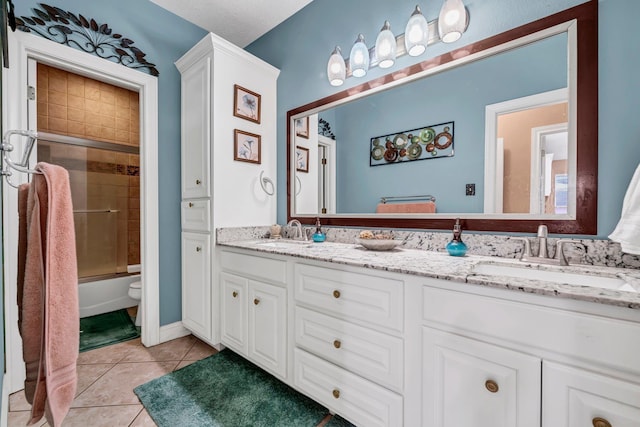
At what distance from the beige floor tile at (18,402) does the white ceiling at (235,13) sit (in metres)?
2.72

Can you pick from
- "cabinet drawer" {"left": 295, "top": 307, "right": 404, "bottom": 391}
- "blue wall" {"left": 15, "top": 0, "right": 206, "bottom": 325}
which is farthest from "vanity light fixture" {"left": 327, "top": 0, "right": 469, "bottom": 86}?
"cabinet drawer" {"left": 295, "top": 307, "right": 404, "bottom": 391}

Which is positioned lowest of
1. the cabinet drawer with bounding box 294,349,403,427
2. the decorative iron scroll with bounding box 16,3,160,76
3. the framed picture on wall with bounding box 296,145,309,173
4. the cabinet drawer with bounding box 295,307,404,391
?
A: the cabinet drawer with bounding box 294,349,403,427

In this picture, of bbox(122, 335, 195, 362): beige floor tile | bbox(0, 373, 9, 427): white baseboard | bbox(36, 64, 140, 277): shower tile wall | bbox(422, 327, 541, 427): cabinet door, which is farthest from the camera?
bbox(36, 64, 140, 277): shower tile wall

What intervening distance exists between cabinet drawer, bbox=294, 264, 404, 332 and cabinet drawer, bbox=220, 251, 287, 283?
0.13 meters

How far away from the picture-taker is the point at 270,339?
156 cm

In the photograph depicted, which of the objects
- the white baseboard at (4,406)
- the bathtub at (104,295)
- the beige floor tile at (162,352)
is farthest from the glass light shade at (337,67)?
the bathtub at (104,295)

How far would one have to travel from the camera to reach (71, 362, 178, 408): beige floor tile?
4.89 feet

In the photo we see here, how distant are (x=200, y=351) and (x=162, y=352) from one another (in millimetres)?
270

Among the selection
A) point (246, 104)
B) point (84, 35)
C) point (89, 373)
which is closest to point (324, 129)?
point (246, 104)

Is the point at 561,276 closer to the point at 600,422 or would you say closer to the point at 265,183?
the point at 600,422

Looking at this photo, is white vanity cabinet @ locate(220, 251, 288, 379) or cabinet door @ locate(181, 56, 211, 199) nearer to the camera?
white vanity cabinet @ locate(220, 251, 288, 379)

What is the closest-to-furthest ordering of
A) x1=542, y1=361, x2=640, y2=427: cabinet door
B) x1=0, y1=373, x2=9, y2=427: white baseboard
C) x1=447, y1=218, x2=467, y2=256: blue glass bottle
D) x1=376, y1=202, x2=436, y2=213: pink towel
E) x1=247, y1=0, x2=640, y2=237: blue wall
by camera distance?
x1=542, y1=361, x2=640, y2=427: cabinet door
x1=247, y1=0, x2=640, y2=237: blue wall
x1=0, y1=373, x2=9, y2=427: white baseboard
x1=447, y1=218, x2=467, y2=256: blue glass bottle
x1=376, y1=202, x2=436, y2=213: pink towel

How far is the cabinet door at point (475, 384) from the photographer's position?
806mm

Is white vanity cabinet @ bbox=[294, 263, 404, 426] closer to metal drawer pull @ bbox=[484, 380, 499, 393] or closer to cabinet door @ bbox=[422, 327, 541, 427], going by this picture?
cabinet door @ bbox=[422, 327, 541, 427]
